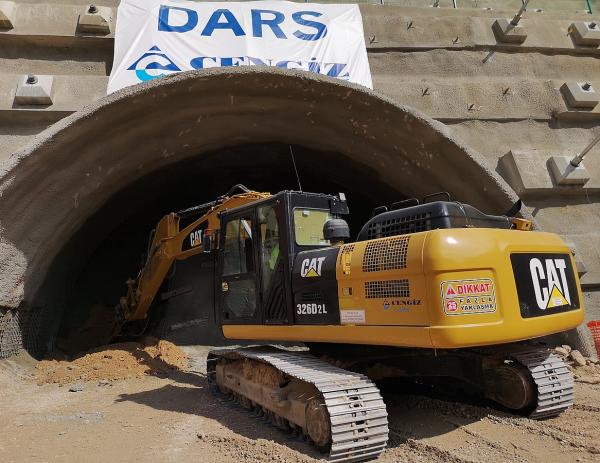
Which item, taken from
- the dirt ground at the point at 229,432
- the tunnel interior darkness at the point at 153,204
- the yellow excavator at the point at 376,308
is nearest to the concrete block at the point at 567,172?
the tunnel interior darkness at the point at 153,204

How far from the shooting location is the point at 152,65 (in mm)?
8656

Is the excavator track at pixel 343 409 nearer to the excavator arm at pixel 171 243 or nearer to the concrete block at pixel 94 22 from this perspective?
the excavator arm at pixel 171 243

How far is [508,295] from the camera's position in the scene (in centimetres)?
367

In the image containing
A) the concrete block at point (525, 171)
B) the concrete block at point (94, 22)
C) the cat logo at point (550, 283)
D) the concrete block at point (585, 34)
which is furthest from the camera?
the concrete block at point (585, 34)

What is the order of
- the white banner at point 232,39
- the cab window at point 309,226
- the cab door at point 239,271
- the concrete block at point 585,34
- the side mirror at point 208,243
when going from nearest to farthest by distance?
the cab window at point 309,226 < the cab door at point 239,271 < the side mirror at point 208,243 < the white banner at point 232,39 < the concrete block at point 585,34

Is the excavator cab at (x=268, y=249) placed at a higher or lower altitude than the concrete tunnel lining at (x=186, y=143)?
lower

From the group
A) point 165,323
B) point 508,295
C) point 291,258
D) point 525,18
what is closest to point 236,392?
point 291,258

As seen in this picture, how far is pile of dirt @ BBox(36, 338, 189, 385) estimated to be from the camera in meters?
7.63

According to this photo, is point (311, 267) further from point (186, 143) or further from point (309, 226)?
point (186, 143)

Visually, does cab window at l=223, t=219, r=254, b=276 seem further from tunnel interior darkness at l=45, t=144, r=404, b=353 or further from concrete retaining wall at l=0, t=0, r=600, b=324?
tunnel interior darkness at l=45, t=144, r=404, b=353

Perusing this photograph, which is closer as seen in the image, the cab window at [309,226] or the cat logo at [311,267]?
the cat logo at [311,267]

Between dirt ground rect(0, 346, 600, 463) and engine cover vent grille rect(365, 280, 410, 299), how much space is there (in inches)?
51.2

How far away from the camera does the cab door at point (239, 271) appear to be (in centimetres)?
543

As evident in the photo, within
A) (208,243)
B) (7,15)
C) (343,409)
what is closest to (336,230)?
(343,409)
